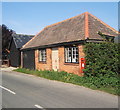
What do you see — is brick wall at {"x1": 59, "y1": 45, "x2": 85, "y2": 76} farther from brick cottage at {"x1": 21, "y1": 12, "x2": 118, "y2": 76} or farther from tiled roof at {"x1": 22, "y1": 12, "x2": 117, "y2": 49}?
tiled roof at {"x1": 22, "y1": 12, "x2": 117, "y2": 49}

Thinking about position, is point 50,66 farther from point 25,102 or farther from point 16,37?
point 16,37

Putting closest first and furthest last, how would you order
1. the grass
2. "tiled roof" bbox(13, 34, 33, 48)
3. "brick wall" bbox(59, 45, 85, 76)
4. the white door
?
the grass → "brick wall" bbox(59, 45, 85, 76) → the white door → "tiled roof" bbox(13, 34, 33, 48)

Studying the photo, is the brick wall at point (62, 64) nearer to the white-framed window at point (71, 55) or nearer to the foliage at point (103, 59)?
the white-framed window at point (71, 55)

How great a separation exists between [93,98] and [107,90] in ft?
4.83

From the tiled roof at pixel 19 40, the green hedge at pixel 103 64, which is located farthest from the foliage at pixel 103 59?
the tiled roof at pixel 19 40

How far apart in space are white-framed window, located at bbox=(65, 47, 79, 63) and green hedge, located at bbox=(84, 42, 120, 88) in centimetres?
246

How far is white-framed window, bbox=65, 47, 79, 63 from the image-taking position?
1231 centimetres

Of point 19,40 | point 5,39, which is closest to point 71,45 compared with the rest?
point 19,40

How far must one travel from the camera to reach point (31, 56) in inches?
723

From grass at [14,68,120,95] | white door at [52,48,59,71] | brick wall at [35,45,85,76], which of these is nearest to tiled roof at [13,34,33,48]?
brick wall at [35,45,85,76]

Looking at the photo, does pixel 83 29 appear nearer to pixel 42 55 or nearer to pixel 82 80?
pixel 82 80

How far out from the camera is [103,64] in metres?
9.15

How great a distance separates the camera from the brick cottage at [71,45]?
11.8 m

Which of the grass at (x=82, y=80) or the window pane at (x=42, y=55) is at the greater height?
the window pane at (x=42, y=55)
